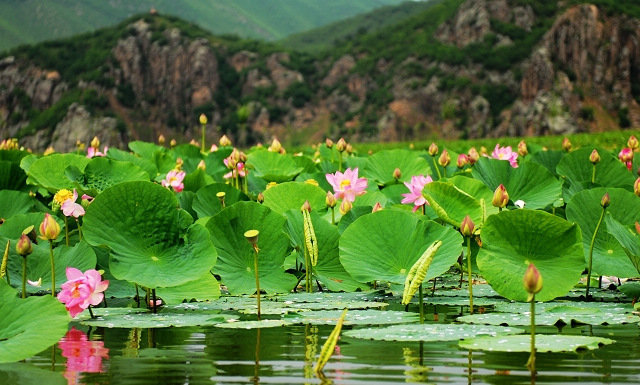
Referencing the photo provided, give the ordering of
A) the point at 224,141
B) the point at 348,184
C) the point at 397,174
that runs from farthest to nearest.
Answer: the point at 224,141
the point at 397,174
the point at 348,184

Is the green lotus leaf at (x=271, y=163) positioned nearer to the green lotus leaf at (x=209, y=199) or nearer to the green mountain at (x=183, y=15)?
the green lotus leaf at (x=209, y=199)

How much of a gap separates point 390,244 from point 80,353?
1.00m

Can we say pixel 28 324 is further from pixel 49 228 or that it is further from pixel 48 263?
pixel 48 263

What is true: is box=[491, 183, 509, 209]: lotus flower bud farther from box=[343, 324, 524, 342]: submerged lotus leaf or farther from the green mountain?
the green mountain

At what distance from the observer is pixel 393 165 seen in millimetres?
4027

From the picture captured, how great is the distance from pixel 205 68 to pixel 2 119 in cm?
1968

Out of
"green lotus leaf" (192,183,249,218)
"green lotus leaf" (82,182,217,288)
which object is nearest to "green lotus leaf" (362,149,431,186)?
"green lotus leaf" (192,183,249,218)

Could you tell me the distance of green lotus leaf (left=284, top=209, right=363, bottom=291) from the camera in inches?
101

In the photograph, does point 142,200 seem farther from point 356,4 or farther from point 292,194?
point 356,4

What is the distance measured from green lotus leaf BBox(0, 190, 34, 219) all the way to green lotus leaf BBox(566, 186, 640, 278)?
6.85 feet

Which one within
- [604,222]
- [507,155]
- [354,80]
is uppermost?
[354,80]

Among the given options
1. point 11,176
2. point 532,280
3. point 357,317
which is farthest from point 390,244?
point 11,176

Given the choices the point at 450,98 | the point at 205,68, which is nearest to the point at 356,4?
the point at 205,68

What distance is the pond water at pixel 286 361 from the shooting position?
138cm
